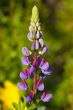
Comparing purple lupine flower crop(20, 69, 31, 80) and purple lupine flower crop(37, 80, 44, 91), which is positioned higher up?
purple lupine flower crop(20, 69, 31, 80)

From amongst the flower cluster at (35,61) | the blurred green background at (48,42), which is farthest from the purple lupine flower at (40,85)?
the blurred green background at (48,42)

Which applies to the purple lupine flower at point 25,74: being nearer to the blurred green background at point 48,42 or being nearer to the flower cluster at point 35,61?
the flower cluster at point 35,61

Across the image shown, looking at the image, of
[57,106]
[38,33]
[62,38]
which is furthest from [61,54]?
[38,33]

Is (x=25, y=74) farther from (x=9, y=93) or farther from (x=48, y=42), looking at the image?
(x=48, y=42)

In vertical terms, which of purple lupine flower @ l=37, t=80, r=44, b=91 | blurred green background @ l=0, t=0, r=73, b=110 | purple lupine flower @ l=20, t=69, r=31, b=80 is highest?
blurred green background @ l=0, t=0, r=73, b=110

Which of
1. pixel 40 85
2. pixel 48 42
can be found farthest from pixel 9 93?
pixel 40 85

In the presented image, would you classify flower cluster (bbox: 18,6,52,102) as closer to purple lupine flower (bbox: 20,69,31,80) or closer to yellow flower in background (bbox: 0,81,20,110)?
purple lupine flower (bbox: 20,69,31,80)

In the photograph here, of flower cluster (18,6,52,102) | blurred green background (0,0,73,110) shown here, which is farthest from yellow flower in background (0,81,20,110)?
flower cluster (18,6,52,102)

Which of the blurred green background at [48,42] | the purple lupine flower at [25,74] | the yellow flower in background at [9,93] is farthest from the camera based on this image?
the blurred green background at [48,42]

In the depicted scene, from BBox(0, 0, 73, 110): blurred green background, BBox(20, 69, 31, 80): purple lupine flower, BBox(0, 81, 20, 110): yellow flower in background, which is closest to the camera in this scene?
BBox(20, 69, 31, 80): purple lupine flower
